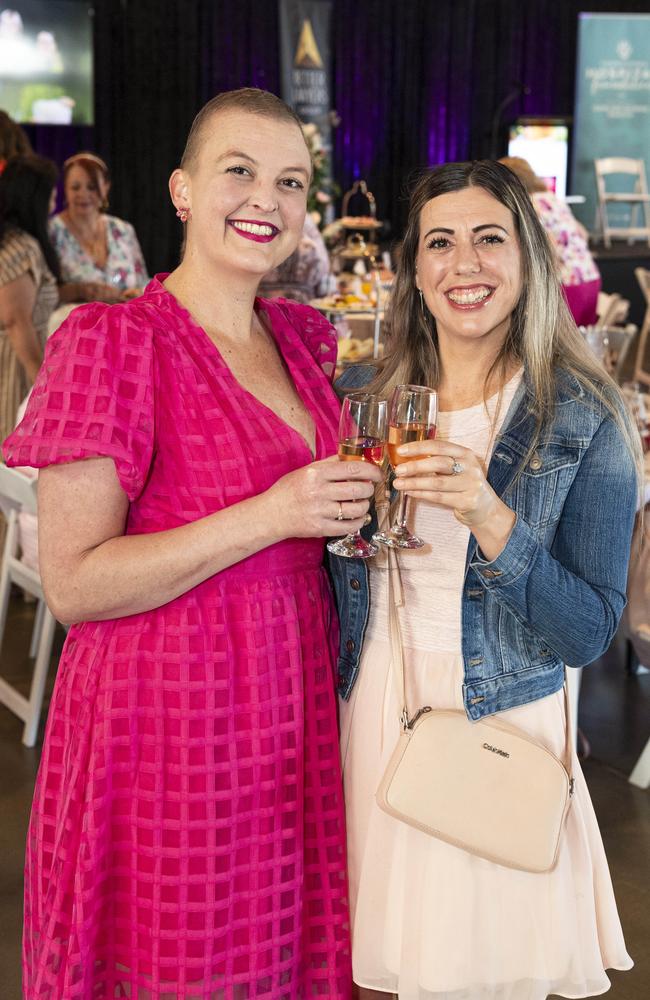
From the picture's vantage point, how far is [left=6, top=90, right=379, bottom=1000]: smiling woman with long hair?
62.4 inches

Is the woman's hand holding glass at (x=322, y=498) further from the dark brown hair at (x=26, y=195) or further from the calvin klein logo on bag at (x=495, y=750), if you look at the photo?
the dark brown hair at (x=26, y=195)

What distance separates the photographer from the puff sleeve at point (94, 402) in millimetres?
1559

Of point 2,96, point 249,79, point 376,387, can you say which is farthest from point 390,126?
point 376,387

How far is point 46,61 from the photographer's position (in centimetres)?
1124

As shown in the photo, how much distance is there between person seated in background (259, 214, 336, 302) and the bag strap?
4.02m

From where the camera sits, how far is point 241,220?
1697 mm

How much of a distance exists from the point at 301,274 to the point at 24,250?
1.62m

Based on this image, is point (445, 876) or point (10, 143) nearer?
point (445, 876)

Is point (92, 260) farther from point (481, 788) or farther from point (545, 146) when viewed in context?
point (545, 146)

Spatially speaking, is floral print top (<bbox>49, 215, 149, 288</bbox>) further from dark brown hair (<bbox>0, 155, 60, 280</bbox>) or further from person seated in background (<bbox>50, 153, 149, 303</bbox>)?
dark brown hair (<bbox>0, 155, 60, 280</bbox>)

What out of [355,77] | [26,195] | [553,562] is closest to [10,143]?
[26,195]

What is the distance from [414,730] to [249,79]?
1212cm

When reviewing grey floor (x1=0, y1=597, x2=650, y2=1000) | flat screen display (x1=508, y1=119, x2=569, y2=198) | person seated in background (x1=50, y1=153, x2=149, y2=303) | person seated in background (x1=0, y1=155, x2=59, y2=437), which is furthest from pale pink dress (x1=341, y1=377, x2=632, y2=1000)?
flat screen display (x1=508, y1=119, x2=569, y2=198)

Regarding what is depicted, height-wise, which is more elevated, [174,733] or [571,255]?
[571,255]
